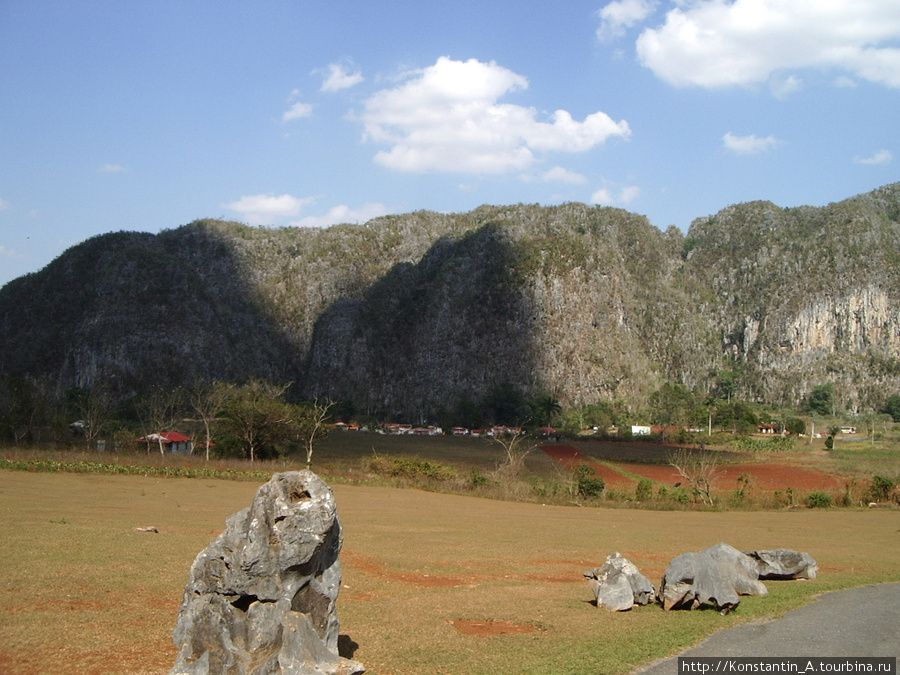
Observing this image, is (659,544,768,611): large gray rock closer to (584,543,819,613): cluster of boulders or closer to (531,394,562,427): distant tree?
(584,543,819,613): cluster of boulders

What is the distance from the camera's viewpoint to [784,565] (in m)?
15.5

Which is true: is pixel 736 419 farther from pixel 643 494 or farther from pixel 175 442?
→ pixel 175 442

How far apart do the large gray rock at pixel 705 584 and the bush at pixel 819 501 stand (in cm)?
2789

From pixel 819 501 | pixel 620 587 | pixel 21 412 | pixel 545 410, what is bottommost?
pixel 819 501

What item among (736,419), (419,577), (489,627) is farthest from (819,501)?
(736,419)

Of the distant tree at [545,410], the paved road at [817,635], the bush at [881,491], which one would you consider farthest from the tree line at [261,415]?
the paved road at [817,635]

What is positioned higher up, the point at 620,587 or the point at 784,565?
the point at 620,587

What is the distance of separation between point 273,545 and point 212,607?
2.67 ft

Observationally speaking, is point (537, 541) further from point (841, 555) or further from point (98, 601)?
point (98, 601)

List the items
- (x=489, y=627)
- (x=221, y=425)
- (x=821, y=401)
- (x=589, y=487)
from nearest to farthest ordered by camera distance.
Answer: (x=489, y=627) → (x=589, y=487) → (x=221, y=425) → (x=821, y=401)

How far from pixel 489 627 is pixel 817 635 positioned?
4211mm

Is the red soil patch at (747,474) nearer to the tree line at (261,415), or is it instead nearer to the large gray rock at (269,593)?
the tree line at (261,415)

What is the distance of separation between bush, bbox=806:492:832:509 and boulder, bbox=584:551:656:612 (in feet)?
95.9

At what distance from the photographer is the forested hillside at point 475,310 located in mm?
130750
